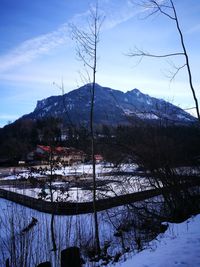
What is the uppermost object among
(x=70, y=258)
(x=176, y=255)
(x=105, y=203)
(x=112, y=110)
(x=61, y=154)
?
(x=112, y=110)

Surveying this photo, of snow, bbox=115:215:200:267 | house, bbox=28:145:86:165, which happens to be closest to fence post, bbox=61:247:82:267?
snow, bbox=115:215:200:267

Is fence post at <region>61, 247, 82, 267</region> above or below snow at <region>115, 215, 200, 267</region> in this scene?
above

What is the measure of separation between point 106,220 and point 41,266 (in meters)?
12.6

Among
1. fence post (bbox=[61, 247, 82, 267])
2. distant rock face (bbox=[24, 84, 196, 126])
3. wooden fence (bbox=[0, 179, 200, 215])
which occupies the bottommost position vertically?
→ wooden fence (bbox=[0, 179, 200, 215])

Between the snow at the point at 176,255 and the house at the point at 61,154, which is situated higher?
the house at the point at 61,154

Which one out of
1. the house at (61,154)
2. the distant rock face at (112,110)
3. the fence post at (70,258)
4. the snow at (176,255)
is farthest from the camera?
the house at (61,154)

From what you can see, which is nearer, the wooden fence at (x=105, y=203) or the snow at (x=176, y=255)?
the snow at (x=176, y=255)

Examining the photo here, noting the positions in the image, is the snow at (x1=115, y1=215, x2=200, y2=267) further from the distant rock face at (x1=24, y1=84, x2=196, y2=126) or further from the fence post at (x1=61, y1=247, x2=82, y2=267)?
the distant rock face at (x1=24, y1=84, x2=196, y2=126)

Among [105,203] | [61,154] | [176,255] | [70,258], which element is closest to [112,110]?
[61,154]

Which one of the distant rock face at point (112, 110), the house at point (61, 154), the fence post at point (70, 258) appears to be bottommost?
the fence post at point (70, 258)

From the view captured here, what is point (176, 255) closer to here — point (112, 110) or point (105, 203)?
point (112, 110)

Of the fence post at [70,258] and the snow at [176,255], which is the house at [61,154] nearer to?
the snow at [176,255]

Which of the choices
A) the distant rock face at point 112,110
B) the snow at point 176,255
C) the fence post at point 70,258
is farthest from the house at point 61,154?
the fence post at point 70,258

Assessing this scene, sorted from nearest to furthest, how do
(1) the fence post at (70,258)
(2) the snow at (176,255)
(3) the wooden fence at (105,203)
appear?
(1) the fence post at (70,258), (2) the snow at (176,255), (3) the wooden fence at (105,203)
